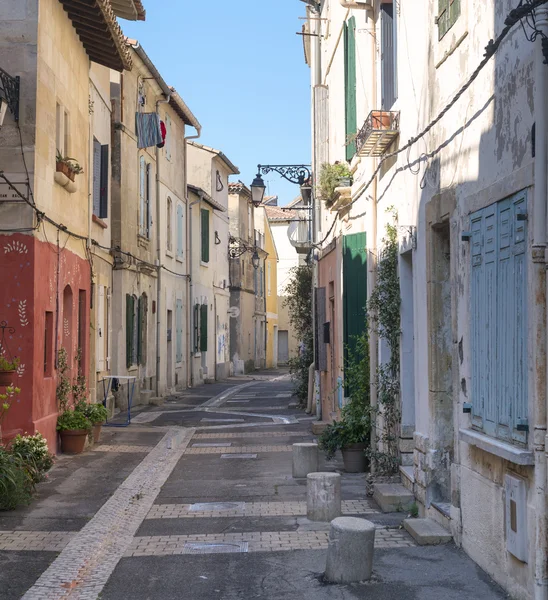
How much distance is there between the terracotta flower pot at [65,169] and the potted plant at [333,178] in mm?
3895

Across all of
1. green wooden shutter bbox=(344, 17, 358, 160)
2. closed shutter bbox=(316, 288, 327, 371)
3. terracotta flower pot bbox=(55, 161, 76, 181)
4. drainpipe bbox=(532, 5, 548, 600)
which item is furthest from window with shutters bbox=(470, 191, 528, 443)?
closed shutter bbox=(316, 288, 327, 371)

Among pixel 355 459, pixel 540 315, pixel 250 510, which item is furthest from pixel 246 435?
pixel 540 315

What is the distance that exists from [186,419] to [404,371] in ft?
31.2

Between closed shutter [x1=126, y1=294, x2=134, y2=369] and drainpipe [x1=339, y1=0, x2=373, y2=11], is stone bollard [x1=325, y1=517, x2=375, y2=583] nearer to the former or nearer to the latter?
drainpipe [x1=339, y1=0, x2=373, y2=11]

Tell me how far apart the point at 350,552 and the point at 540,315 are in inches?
87.3

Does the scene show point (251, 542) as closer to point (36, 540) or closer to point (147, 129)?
point (36, 540)

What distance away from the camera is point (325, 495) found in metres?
8.18

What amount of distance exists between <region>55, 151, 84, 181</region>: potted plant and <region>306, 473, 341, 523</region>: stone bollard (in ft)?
21.4

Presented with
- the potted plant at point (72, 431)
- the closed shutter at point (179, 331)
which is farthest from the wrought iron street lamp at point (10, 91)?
the closed shutter at point (179, 331)

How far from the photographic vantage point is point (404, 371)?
956 centimetres

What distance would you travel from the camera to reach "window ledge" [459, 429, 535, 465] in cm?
523

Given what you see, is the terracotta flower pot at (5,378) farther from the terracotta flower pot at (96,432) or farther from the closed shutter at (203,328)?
the closed shutter at (203,328)

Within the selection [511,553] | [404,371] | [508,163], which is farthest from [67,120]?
[511,553]

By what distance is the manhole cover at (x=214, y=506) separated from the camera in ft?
29.7
